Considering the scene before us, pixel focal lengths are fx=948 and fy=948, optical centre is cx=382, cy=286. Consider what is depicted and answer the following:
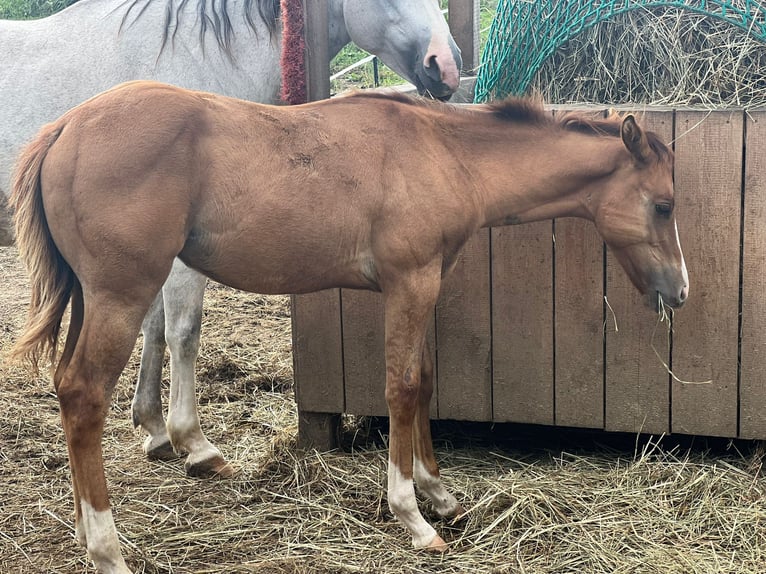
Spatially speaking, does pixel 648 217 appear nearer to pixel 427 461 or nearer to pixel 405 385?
pixel 405 385

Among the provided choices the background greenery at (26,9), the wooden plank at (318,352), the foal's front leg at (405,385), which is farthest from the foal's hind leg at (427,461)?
the background greenery at (26,9)

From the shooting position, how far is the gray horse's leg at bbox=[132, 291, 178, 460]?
417 centimetres

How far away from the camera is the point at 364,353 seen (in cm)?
399

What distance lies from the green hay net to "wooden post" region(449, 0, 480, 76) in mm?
854

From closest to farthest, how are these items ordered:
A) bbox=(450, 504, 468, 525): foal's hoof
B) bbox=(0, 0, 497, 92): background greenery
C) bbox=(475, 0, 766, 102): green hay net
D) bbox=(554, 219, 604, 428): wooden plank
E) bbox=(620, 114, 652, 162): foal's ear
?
bbox=(620, 114, 652, 162): foal's ear, bbox=(450, 504, 468, 525): foal's hoof, bbox=(475, 0, 766, 102): green hay net, bbox=(554, 219, 604, 428): wooden plank, bbox=(0, 0, 497, 92): background greenery

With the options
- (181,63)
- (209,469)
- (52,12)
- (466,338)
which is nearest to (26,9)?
(52,12)

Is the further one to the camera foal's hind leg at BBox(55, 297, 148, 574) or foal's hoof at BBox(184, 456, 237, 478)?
foal's hoof at BBox(184, 456, 237, 478)

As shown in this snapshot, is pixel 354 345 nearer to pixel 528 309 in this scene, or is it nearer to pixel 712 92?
pixel 528 309

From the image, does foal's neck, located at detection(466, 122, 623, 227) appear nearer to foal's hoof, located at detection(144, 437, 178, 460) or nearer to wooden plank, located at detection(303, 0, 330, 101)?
wooden plank, located at detection(303, 0, 330, 101)

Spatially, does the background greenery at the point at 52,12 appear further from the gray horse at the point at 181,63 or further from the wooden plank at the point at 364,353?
the wooden plank at the point at 364,353

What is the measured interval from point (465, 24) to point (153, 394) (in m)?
2.52

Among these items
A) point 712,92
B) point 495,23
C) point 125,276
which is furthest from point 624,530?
point 495,23

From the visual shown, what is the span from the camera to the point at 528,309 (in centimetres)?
379

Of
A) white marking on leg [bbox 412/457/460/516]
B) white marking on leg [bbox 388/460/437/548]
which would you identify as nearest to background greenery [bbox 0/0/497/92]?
white marking on leg [bbox 412/457/460/516]
